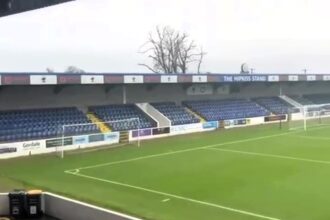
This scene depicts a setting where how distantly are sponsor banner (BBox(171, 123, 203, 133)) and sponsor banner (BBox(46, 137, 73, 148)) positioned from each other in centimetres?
968

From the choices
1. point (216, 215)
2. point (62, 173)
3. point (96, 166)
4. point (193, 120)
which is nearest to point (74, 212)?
point (216, 215)

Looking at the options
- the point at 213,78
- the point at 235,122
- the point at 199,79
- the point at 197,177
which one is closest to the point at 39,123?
the point at 197,177

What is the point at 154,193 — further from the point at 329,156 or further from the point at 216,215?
the point at 329,156

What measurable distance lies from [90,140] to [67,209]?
56.4 ft

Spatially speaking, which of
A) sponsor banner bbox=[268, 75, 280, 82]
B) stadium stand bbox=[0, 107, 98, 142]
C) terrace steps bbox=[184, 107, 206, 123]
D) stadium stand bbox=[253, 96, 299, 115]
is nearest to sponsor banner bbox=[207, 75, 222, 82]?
terrace steps bbox=[184, 107, 206, 123]

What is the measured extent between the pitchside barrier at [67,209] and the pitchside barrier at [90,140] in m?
12.7

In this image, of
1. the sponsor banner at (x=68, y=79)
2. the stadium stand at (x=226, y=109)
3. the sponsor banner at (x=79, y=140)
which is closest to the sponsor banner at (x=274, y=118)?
the stadium stand at (x=226, y=109)

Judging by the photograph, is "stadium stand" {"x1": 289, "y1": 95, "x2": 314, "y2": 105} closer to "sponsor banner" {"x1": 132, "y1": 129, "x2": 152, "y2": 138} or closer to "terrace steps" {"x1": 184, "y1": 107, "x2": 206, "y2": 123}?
"terrace steps" {"x1": 184, "y1": 107, "x2": 206, "y2": 123}

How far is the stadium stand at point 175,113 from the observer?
3938 cm

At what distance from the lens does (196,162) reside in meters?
24.8

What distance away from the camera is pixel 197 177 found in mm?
20891

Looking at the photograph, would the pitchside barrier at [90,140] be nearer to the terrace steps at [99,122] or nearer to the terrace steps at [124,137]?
the terrace steps at [124,137]

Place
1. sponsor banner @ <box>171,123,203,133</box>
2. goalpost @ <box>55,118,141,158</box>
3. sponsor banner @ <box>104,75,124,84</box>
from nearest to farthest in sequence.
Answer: goalpost @ <box>55,118,141,158</box>
sponsor banner @ <box>104,75,124,84</box>
sponsor banner @ <box>171,123,203,133</box>

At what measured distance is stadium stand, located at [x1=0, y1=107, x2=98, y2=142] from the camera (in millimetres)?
29056
